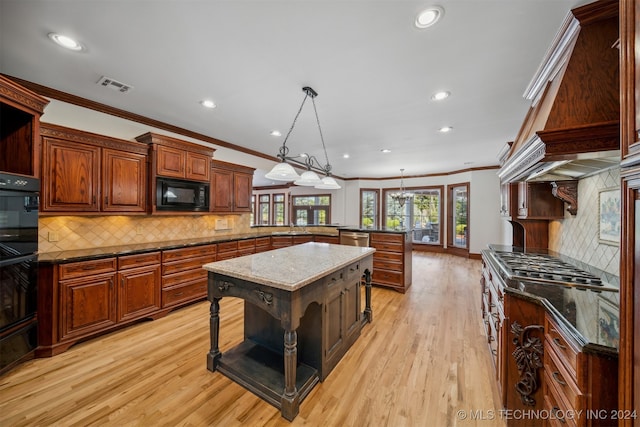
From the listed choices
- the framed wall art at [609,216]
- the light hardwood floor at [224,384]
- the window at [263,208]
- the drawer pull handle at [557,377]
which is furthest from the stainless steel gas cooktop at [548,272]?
the window at [263,208]

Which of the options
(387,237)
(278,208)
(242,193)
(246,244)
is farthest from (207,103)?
(278,208)

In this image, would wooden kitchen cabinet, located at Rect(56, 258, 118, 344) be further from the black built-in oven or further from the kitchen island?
the kitchen island

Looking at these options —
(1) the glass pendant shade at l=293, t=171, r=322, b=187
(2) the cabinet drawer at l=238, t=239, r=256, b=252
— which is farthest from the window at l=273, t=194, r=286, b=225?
(1) the glass pendant shade at l=293, t=171, r=322, b=187

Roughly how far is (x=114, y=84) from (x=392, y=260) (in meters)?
4.34

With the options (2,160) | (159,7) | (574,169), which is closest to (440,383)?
(574,169)

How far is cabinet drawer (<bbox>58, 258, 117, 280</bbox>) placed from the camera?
2247mm

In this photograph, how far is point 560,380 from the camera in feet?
3.63

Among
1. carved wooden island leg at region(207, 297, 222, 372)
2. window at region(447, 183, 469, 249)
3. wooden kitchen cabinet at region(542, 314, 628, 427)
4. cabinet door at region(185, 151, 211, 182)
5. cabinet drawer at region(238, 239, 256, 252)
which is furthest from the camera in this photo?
window at region(447, 183, 469, 249)

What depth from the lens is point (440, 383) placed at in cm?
189

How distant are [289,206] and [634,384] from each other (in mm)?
9713

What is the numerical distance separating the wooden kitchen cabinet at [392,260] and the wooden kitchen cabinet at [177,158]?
121 inches

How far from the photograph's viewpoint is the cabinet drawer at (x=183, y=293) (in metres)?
3.00

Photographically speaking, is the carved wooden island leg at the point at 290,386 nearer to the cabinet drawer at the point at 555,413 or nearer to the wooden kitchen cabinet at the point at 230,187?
the cabinet drawer at the point at 555,413

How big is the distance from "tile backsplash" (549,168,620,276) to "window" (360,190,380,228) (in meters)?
6.36
